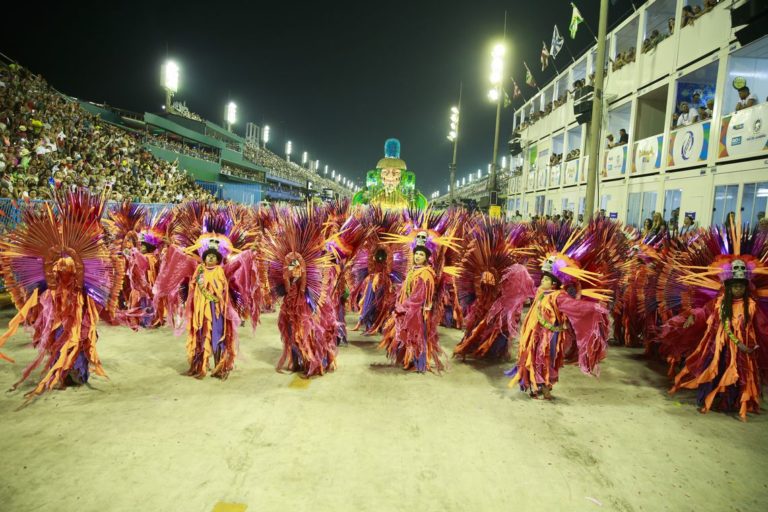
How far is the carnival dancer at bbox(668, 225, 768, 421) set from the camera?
441 centimetres

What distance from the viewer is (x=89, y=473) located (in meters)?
3.10

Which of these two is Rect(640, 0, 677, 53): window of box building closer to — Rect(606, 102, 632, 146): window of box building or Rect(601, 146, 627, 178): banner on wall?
Rect(606, 102, 632, 146): window of box building

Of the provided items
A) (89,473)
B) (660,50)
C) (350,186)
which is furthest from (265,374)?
(350,186)

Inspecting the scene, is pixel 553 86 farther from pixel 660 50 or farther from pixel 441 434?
pixel 441 434

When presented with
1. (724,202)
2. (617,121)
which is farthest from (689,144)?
(617,121)

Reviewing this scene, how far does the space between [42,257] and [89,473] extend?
2.34 metres

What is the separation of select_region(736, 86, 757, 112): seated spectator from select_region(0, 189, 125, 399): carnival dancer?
13.8m

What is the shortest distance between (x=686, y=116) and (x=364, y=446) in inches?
575

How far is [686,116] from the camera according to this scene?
43.7ft

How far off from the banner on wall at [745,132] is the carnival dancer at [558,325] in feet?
29.5

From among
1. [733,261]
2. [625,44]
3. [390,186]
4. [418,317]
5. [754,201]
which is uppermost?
[625,44]

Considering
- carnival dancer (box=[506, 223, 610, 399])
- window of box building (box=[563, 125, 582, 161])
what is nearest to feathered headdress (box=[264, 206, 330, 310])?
carnival dancer (box=[506, 223, 610, 399])

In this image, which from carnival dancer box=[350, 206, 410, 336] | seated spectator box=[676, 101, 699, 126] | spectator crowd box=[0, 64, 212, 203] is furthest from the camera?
seated spectator box=[676, 101, 699, 126]

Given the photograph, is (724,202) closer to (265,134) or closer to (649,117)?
(649,117)
